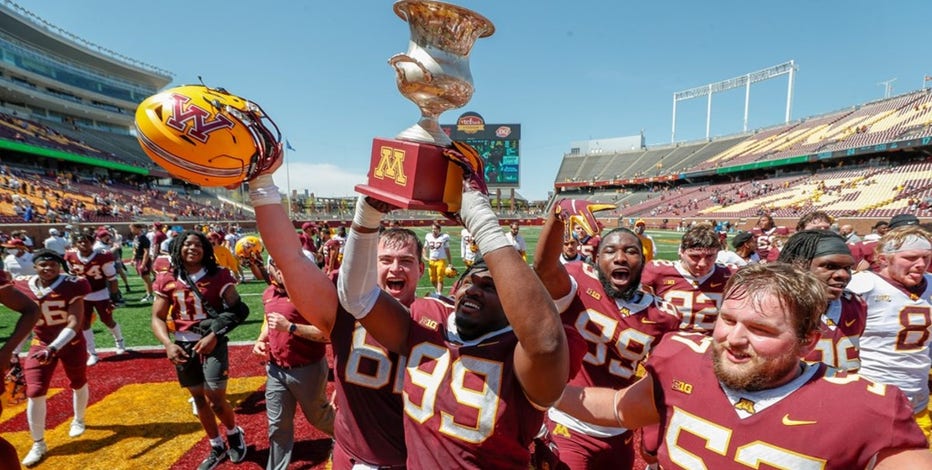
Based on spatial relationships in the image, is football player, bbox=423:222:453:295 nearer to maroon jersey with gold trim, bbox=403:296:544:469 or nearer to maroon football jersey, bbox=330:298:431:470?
maroon football jersey, bbox=330:298:431:470

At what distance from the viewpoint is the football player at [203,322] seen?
3701 millimetres

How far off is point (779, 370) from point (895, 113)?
5724 cm

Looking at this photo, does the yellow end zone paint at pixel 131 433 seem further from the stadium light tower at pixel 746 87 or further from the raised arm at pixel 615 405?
the stadium light tower at pixel 746 87

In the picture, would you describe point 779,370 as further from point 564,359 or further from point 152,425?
point 152,425

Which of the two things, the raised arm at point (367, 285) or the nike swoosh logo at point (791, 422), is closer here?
the nike swoosh logo at point (791, 422)

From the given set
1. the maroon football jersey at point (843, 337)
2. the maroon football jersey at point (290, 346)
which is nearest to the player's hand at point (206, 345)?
the maroon football jersey at point (290, 346)

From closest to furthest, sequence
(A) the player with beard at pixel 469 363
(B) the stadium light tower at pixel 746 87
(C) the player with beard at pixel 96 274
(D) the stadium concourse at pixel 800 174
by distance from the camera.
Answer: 1. (A) the player with beard at pixel 469 363
2. (C) the player with beard at pixel 96 274
3. (D) the stadium concourse at pixel 800 174
4. (B) the stadium light tower at pixel 746 87

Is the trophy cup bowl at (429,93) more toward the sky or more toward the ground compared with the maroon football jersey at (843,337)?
more toward the sky

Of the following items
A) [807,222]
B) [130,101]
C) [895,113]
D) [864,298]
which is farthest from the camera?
[130,101]

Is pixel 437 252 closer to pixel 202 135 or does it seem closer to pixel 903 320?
pixel 903 320

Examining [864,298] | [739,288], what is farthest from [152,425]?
[864,298]

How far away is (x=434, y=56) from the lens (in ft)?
4.77

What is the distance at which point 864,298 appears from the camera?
338 centimetres

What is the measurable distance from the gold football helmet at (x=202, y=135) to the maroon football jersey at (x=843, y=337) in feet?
12.1
